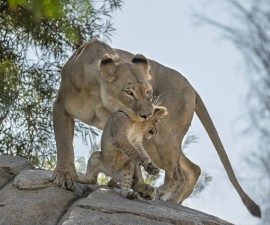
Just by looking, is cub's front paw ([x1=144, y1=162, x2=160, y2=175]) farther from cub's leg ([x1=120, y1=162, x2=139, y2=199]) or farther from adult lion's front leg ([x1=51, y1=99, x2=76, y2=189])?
adult lion's front leg ([x1=51, y1=99, x2=76, y2=189])

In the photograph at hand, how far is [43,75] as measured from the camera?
13.5 m

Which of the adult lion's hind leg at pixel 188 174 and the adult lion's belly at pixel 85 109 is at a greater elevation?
the adult lion's belly at pixel 85 109

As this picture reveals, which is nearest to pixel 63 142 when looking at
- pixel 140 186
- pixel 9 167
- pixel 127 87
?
pixel 9 167

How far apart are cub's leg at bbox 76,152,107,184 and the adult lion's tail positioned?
5.93 feet

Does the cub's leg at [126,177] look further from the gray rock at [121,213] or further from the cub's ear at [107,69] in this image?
the cub's ear at [107,69]

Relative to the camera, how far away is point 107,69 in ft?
30.6

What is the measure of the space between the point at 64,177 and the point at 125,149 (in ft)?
2.56

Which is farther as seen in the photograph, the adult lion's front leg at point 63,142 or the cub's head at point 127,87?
the adult lion's front leg at point 63,142

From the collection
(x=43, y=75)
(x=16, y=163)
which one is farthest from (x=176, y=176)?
(x=43, y=75)

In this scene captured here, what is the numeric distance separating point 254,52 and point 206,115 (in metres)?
2.33

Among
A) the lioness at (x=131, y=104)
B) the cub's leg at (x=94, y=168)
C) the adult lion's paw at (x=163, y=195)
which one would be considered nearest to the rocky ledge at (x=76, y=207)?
the cub's leg at (x=94, y=168)

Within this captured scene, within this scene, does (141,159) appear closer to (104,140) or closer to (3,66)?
(104,140)

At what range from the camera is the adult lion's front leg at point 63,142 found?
919 cm

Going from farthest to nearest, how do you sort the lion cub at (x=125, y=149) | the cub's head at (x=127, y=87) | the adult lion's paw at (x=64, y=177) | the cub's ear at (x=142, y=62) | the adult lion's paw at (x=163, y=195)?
the adult lion's paw at (x=163, y=195) < the cub's ear at (x=142, y=62) < the adult lion's paw at (x=64, y=177) < the cub's head at (x=127, y=87) < the lion cub at (x=125, y=149)
